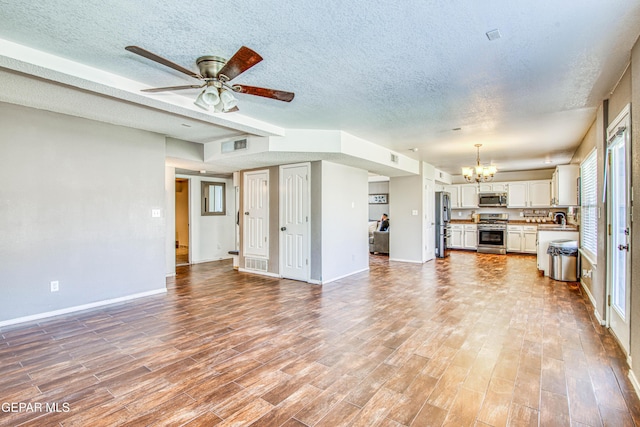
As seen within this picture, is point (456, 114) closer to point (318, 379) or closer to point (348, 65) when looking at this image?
point (348, 65)

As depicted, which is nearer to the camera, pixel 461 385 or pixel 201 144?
pixel 461 385

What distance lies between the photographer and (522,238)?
914 cm

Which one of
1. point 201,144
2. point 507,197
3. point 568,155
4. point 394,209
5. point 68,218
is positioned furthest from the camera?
point 507,197

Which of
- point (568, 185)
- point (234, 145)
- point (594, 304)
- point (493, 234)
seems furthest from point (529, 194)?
point (234, 145)

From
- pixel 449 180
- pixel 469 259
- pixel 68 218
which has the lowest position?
pixel 469 259

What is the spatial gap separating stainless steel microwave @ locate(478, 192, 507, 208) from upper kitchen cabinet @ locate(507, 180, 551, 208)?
15 centimetres

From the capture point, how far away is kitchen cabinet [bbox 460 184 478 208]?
10.1 metres

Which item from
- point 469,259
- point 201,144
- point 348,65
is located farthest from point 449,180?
point 348,65

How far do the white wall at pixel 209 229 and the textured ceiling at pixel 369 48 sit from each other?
3762 millimetres

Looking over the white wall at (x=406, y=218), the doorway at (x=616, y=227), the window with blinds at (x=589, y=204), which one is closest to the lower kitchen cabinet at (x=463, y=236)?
the white wall at (x=406, y=218)

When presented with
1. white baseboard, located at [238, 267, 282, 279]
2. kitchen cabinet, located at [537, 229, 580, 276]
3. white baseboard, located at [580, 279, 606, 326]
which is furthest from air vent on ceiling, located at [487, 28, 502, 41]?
kitchen cabinet, located at [537, 229, 580, 276]

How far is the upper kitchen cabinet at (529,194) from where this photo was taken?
9102 mm

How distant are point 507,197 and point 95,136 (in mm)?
10301

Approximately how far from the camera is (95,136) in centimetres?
419
